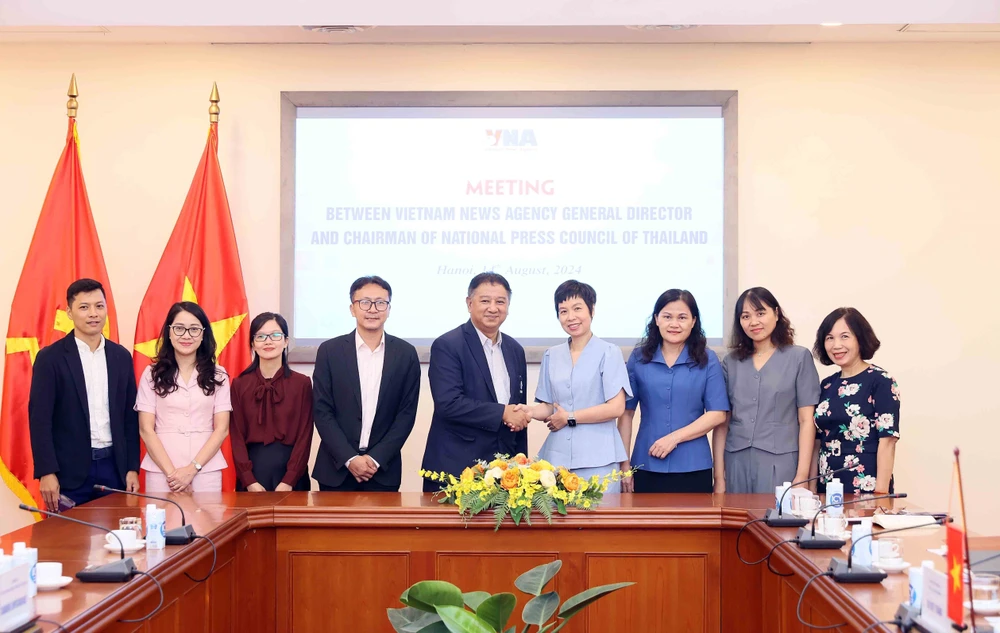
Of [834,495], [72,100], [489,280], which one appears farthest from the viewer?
[72,100]

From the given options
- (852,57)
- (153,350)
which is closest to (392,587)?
(153,350)

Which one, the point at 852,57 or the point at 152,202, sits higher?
the point at 852,57

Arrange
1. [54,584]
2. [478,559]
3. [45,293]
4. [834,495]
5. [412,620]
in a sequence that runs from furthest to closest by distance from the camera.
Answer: [45,293], [478,559], [834,495], [54,584], [412,620]

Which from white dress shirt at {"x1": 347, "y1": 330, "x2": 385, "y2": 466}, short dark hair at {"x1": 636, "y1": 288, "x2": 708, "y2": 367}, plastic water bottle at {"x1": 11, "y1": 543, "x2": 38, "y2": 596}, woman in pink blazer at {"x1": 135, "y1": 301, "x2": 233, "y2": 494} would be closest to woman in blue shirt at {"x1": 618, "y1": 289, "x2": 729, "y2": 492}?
short dark hair at {"x1": 636, "y1": 288, "x2": 708, "y2": 367}

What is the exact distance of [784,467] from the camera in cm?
368

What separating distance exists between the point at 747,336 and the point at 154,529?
7.95 feet

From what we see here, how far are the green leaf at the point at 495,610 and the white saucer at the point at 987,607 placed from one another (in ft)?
3.00

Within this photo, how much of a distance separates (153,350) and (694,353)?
2.67 m

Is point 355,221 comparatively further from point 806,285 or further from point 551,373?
point 806,285

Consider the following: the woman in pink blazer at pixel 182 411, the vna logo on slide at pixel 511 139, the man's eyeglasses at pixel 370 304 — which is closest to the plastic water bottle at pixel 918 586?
the man's eyeglasses at pixel 370 304

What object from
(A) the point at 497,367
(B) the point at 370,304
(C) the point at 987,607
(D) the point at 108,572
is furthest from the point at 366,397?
(C) the point at 987,607

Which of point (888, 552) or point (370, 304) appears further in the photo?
point (370, 304)

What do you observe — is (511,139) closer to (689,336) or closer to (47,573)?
(689,336)

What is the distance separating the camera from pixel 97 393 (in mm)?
3775
